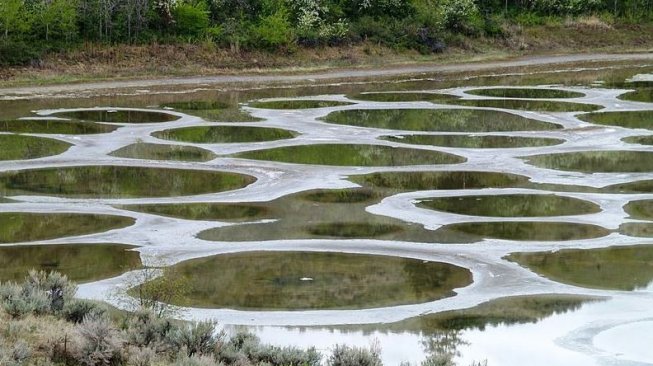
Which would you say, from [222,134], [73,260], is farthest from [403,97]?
[73,260]

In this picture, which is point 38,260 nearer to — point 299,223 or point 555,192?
point 299,223

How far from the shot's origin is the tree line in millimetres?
52781

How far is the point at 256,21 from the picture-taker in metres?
61.5

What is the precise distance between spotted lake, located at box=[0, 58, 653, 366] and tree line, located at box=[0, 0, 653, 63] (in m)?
9.72

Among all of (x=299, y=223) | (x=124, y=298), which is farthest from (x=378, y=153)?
(x=124, y=298)

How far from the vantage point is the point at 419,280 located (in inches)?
741

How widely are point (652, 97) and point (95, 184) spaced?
28.8 meters

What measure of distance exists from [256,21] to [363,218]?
39.2m

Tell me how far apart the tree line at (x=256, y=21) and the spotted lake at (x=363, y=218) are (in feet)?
31.9

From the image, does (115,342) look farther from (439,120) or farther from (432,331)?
(439,120)

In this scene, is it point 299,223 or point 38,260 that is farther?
point 299,223

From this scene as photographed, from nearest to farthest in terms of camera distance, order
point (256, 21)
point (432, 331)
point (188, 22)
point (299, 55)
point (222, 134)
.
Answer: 1. point (432, 331)
2. point (222, 134)
3. point (188, 22)
4. point (299, 55)
5. point (256, 21)

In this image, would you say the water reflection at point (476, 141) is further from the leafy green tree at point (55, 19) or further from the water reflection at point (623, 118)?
the leafy green tree at point (55, 19)

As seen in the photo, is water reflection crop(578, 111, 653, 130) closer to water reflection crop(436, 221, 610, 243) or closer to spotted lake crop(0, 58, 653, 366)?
spotted lake crop(0, 58, 653, 366)
